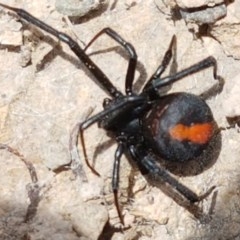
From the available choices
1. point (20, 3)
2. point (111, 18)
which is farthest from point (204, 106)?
point (20, 3)

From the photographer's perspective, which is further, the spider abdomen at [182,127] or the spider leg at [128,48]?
the spider leg at [128,48]

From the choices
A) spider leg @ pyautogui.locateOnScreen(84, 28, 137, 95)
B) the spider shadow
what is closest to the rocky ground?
the spider shadow

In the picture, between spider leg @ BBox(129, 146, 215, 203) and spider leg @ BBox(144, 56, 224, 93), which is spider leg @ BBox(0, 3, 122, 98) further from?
spider leg @ BBox(129, 146, 215, 203)

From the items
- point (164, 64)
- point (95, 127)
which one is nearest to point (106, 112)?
point (95, 127)

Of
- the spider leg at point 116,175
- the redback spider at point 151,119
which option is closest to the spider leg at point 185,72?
the redback spider at point 151,119

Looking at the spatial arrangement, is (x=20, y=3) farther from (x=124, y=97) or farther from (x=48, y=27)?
(x=124, y=97)

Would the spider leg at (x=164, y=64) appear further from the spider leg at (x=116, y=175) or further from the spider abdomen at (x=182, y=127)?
the spider leg at (x=116, y=175)

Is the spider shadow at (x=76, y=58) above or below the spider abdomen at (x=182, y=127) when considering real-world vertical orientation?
above
